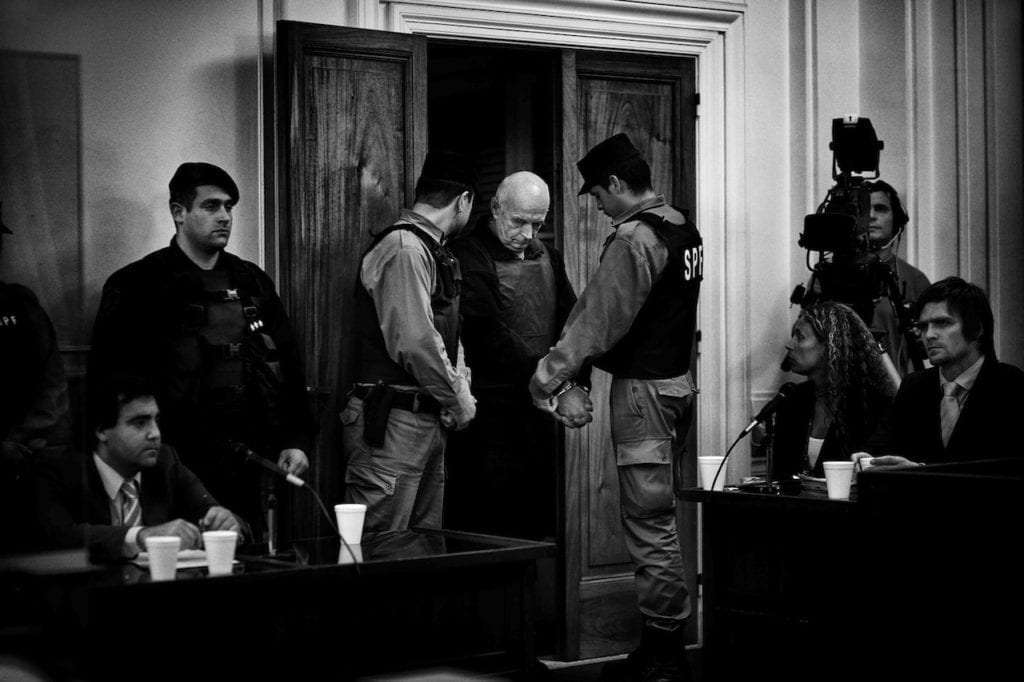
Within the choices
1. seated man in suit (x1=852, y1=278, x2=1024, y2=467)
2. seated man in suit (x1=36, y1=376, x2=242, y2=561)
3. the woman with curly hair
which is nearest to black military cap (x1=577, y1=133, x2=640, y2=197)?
the woman with curly hair

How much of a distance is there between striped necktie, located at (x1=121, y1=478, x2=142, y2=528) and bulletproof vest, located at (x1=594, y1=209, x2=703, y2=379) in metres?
2.01

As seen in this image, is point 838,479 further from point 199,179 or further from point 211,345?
point 199,179

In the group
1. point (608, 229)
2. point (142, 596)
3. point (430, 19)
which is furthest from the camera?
point (608, 229)

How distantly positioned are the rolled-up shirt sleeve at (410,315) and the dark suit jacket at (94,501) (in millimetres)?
1080

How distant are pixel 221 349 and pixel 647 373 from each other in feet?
5.17

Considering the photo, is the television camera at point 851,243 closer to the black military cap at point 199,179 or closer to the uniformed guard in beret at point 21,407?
the black military cap at point 199,179

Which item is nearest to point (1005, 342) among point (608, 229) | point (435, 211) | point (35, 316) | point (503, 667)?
point (608, 229)

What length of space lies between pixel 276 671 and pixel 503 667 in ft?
1.91

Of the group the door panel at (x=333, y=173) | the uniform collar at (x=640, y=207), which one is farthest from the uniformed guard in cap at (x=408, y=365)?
the uniform collar at (x=640, y=207)

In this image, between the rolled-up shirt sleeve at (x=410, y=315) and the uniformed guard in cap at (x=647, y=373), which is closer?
the rolled-up shirt sleeve at (x=410, y=315)

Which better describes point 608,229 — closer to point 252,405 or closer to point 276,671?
point 252,405

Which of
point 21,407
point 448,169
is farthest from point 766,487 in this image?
point 21,407

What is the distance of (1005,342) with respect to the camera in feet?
22.7

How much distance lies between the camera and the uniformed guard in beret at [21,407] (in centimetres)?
200
